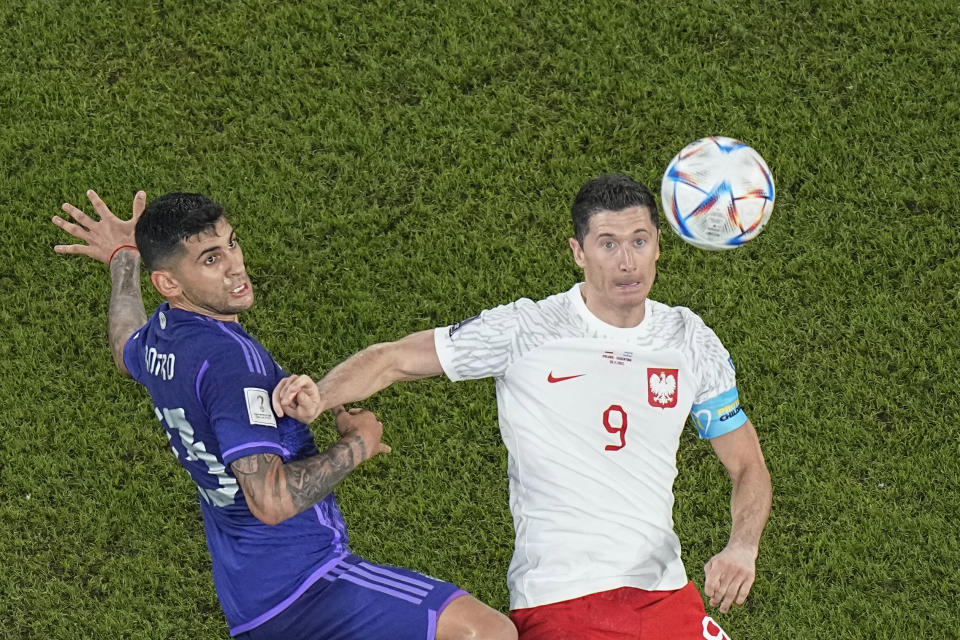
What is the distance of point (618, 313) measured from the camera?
5.93 meters

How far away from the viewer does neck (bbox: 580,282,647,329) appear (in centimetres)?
592

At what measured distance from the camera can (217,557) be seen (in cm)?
584

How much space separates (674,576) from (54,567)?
4.02 metres

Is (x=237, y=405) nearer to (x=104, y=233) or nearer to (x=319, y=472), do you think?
(x=319, y=472)

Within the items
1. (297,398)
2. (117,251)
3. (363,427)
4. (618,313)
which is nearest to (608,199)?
(618,313)

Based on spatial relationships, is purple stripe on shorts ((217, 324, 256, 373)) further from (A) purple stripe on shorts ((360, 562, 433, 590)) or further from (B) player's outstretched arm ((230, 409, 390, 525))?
(A) purple stripe on shorts ((360, 562, 433, 590))

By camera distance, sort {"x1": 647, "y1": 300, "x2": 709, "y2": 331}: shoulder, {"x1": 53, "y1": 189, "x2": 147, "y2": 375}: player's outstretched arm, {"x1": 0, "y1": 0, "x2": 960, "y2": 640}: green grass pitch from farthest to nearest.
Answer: {"x1": 0, "y1": 0, "x2": 960, "y2": 640}: green grass pitch
{"x1": 53, "y1": 189, "x2": 147, "y2": 375}: player's outstretched arm
{"x1": 647, "y1": 300, "x2": 709, "y2": 331}: shoulder

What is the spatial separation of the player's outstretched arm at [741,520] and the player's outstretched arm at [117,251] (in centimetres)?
307

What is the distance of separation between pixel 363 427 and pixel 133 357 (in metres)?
1.26

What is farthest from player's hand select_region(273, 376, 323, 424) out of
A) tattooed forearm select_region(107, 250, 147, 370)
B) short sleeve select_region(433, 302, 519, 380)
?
tattooed forearm select_region(107, 250, 147, 370)

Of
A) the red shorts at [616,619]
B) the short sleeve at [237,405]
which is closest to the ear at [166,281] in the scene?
the short sleeve at [237,405]

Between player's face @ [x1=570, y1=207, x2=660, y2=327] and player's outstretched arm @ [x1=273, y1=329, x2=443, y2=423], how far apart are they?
31.9 inches

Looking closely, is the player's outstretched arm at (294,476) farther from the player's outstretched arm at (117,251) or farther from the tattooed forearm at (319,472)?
the player's outstretched arm at (117,251)

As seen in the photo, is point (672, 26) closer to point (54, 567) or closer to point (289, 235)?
point (289, 235)
